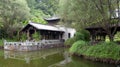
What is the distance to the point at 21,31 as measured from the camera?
26.6 meters

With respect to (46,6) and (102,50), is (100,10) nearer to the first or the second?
(102,50)

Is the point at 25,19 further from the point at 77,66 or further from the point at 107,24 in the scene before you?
the point at 77,66

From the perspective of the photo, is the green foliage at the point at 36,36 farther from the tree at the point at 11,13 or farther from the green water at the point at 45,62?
the green water at the point at 45,62

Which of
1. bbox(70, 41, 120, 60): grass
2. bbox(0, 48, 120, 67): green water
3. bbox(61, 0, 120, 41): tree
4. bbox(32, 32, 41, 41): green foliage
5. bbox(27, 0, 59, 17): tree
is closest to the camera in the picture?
Answer: bbox(0, 48, 120, 67): green water

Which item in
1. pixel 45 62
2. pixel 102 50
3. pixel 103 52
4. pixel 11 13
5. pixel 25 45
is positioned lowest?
pixel 45 62

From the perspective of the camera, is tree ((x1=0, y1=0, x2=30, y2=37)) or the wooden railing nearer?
the wooden railing

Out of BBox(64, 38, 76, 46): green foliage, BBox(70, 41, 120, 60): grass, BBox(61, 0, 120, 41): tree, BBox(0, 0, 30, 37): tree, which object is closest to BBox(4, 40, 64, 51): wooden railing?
BBox(64, 38, 76, 46): green foliage

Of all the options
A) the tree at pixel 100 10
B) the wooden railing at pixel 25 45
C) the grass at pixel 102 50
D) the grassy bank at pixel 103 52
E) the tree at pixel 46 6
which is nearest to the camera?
the grassy bank at pixel 103 52

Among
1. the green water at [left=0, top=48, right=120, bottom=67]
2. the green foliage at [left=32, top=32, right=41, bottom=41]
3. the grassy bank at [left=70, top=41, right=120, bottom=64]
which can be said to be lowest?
the green water at [left=0, top=48, right=120, bottom=67]

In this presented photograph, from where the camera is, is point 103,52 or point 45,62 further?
point 103,52

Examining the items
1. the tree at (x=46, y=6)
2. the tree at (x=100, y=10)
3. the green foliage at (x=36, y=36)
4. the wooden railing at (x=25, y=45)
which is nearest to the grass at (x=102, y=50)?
the tree at (x=100, y=10)

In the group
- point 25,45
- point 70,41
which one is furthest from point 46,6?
point 25,45

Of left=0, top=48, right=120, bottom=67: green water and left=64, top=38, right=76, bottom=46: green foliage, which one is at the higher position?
left=64, top=38, right=76, bottom=46: green foliage

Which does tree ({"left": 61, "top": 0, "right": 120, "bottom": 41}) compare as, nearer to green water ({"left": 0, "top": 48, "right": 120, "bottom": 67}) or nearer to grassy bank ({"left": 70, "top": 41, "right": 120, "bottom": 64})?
grassy bank ({"left": 70, "top": 41, "right": 120, "bottom": 64})
